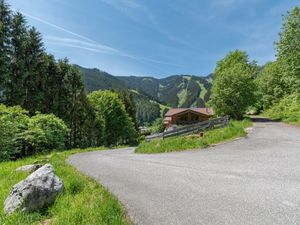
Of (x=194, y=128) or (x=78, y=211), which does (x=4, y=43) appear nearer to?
(x=194, y=128)

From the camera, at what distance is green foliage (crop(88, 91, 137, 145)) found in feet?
184

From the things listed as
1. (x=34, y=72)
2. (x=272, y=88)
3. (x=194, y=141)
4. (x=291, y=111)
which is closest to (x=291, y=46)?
(x=291, y=111)

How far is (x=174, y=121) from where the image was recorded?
274 feet

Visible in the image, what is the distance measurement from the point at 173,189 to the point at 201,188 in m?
0.84

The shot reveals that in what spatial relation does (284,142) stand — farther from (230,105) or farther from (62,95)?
(62,95)

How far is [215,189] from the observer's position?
815 cm

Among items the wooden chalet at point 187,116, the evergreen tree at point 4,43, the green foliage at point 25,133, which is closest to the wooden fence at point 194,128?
the green foliage at point 25,133

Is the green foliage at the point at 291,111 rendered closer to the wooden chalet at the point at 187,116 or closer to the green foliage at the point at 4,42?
the green foliage at the point at 4,42

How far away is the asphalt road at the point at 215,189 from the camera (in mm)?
6062

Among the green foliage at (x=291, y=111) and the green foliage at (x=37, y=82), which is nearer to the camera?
the green foliage at (x=291, y=111)

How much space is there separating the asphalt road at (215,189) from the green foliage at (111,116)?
43258 millimetres

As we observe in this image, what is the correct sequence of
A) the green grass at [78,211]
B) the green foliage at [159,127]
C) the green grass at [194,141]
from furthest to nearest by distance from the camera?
the green foliage at [159,127] < the green grass at [194,141] < the green grass at [78,211]

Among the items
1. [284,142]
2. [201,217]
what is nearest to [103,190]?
[201,217]

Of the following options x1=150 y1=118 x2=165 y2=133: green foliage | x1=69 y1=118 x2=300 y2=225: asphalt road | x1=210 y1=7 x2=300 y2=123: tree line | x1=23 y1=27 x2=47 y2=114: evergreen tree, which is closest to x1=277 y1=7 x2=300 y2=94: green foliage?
x1=210 y1=7 x2=300 y2=123: tree line
